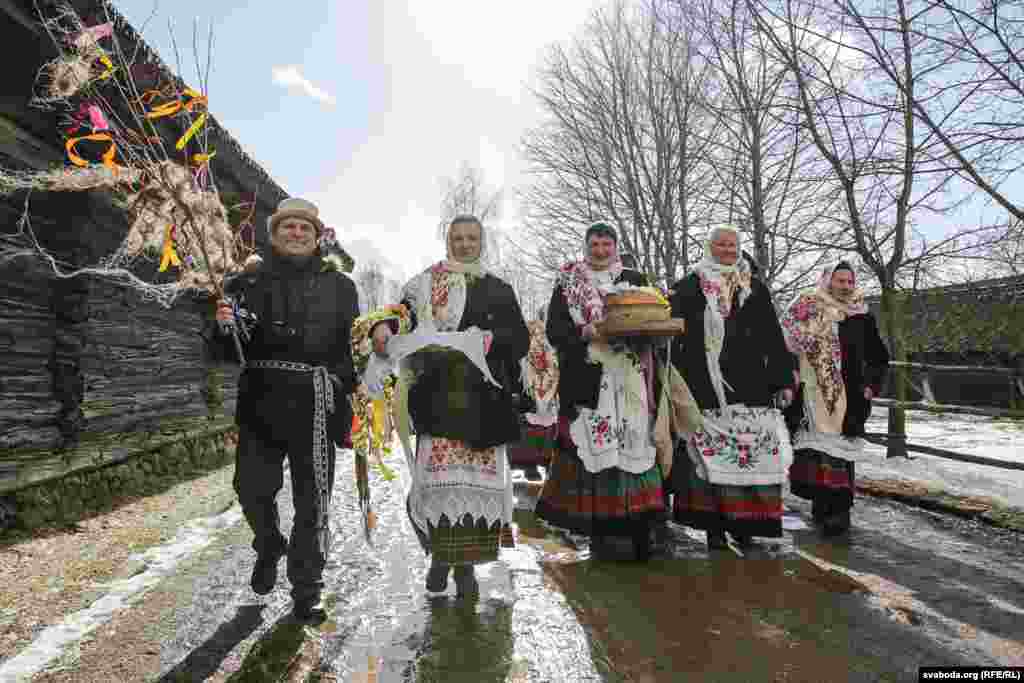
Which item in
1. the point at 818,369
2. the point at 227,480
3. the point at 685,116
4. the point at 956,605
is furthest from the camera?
the point at 685,116

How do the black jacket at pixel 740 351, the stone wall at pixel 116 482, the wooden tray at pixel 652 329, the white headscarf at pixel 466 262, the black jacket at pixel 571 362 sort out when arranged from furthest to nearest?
1. the stone wall at pixel 116 482
2. the black jacket at pixel 740 351
3. the black jacket at pixel 571 362
4. the wooden tray at pixel 652 329
5. the white headscarf at pixel 466 262

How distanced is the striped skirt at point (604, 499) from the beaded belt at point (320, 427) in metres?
1.55

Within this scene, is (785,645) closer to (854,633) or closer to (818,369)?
(854,633)

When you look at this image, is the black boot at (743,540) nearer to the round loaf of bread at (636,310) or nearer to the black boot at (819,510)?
the black boot at (819,510)

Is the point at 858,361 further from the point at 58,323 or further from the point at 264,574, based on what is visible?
the point at 58,323

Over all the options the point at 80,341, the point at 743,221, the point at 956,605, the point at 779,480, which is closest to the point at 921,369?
the point at 743,221

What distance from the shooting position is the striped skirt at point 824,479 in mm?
4918

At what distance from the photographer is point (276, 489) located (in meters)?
3.35

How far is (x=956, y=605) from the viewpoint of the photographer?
3.28m

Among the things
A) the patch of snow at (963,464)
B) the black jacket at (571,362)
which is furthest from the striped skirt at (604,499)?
the patch of snow at (963,464)

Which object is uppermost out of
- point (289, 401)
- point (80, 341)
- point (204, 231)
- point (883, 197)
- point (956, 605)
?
point (883, 197)

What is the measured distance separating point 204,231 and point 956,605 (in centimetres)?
397

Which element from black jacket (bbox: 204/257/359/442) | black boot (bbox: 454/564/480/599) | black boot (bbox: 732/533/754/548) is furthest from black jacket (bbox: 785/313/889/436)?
black jacket (bbox: 204/257/359/442)

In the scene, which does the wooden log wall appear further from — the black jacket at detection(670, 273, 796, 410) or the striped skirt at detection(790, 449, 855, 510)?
the striped skirt at detection(790, 449, 855, 510)
